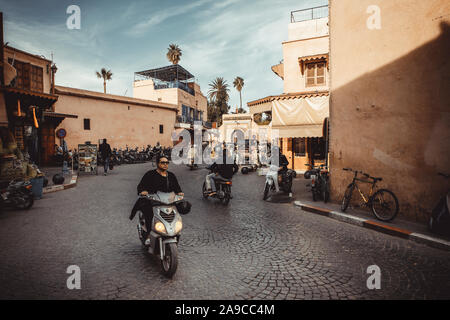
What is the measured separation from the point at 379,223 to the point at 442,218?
1.13 metres

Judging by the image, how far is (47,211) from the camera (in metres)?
7.17

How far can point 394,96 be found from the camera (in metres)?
6.54

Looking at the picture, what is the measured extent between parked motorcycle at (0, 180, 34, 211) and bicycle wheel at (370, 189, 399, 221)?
9097 mm

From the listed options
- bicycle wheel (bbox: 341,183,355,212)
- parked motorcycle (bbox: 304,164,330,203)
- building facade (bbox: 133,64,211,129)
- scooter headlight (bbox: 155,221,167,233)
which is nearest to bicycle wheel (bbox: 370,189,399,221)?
bicycle wheel (bbox: 341,183,355,212)

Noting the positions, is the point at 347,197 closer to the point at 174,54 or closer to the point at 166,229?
the point at 166,229

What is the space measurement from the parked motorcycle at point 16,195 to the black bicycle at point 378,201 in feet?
28.3

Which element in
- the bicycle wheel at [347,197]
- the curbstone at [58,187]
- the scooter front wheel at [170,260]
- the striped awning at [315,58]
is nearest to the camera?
the scooter front wheel at [170,260]

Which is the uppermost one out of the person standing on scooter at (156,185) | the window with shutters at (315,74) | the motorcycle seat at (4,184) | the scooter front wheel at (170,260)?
the window with shutters at (315,74)

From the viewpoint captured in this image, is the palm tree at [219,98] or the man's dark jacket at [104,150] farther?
the palm tree at [219,98]

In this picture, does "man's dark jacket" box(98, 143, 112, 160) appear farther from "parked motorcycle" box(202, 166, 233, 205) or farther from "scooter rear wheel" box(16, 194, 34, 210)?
"parked motorcycle" box(202, 166, 233, 205)

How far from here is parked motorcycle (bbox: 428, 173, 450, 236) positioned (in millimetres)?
4988

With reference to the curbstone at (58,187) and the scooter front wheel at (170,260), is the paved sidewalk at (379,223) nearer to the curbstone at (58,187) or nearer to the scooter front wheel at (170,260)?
the scooter front wheel at (170,260)

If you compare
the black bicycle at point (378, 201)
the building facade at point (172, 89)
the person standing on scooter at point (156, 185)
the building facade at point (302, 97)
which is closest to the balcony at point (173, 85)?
the building facade at point (172, 89)

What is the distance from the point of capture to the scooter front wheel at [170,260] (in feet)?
11.3
